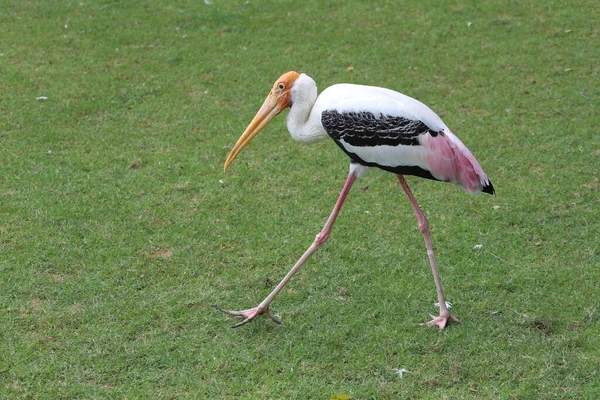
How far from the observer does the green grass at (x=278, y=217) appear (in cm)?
415

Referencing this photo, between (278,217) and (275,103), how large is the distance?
3.55 ft

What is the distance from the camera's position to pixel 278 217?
18.2ft

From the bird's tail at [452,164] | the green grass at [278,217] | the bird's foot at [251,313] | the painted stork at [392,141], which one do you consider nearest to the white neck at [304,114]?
the painted stork at [392,141]

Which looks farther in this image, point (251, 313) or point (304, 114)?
point (304, 114)

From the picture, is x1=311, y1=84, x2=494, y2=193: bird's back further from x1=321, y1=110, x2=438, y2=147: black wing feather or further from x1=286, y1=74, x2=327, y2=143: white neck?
x1=286, y1=74, x2=327, y2=143: white neck

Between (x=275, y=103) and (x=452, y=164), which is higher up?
(x=275, y=103)

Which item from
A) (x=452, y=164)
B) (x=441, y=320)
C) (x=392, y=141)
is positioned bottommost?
(x=441, y=320)

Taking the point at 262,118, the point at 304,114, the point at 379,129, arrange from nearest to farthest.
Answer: the point at 379,129 < the point at 304,114 < the point at 262,118

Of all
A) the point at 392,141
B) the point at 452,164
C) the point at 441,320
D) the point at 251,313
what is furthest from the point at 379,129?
the point at 251,313

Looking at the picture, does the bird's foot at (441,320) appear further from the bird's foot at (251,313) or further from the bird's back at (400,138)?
the bird's foot at (251,313)

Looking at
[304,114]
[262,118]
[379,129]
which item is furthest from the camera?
[262,118]

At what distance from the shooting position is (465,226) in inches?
214

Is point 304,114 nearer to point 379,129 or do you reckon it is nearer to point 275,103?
A: point 275,103

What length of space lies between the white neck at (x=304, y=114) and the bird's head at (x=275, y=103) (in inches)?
1.4
